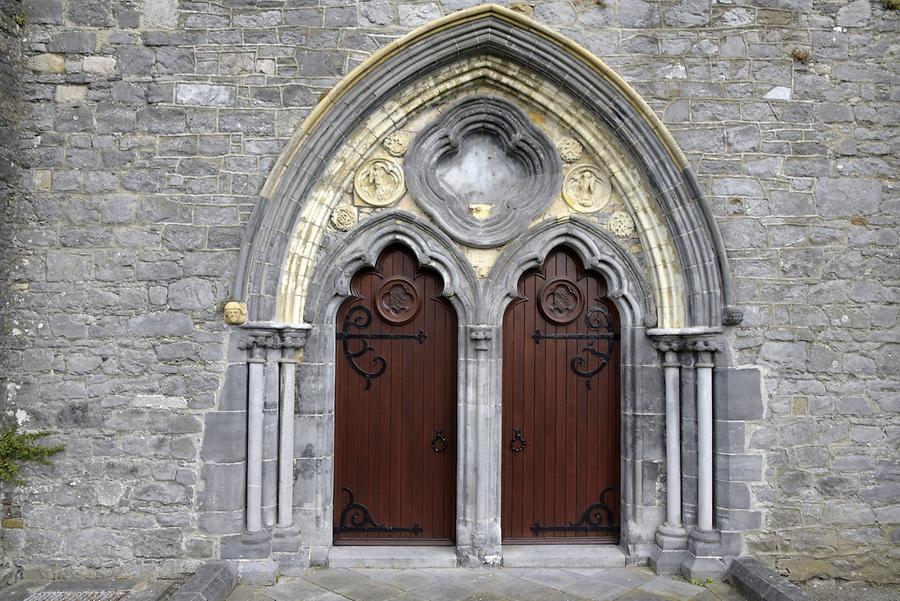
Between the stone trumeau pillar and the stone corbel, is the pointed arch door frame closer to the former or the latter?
the stone trumeau pillar

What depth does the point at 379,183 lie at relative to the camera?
5.03 metres

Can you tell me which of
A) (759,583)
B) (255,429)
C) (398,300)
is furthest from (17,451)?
(759,583)

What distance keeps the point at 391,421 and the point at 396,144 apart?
232 centimetres

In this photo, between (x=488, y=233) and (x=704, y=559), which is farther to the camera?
(x=488, y=233)

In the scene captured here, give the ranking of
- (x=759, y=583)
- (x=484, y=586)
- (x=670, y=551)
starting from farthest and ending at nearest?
(x=670, y=551), (x=484, y=586), (x=759, y=583)

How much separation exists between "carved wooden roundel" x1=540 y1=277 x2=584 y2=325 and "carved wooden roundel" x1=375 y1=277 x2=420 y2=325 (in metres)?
1.10

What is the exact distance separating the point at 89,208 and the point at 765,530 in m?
5.73

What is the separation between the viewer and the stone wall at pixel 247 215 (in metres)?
4.56

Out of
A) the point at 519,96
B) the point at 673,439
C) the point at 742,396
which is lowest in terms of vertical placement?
the point at 673,439

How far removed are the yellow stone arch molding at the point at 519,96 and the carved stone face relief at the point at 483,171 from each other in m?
0.18

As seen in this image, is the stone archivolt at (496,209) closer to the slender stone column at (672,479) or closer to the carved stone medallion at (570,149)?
the carved stone medallion at (570,149)

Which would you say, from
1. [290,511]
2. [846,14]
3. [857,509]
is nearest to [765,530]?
[857,509]

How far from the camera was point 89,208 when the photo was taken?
4.62 metres

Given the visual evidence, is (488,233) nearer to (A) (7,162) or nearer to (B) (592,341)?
(B) (592,341)
